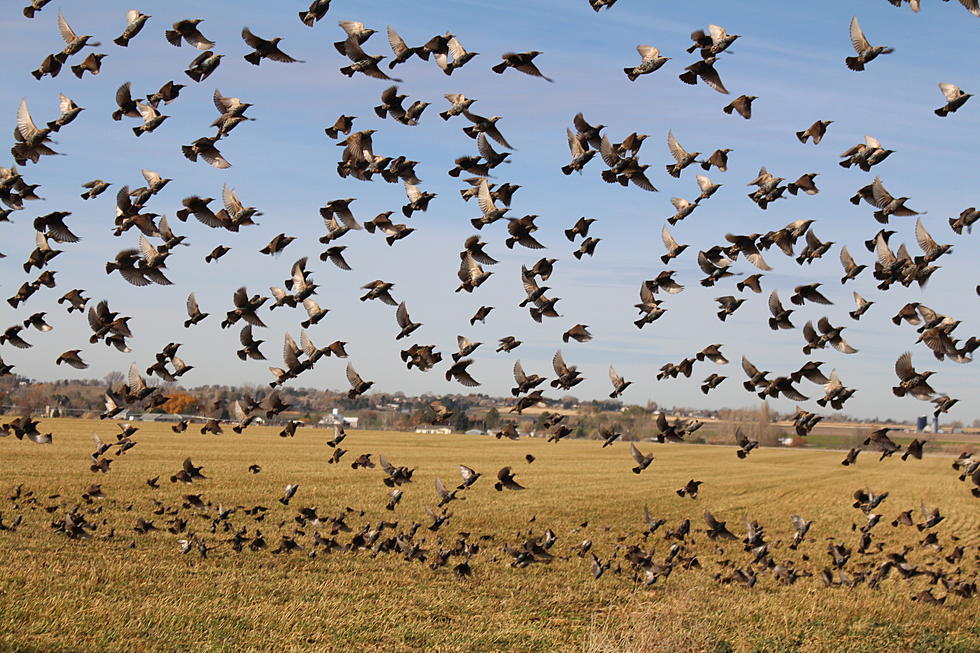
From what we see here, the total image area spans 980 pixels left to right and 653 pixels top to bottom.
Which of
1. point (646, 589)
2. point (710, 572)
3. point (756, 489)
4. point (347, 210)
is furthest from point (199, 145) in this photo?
point (756, 489)

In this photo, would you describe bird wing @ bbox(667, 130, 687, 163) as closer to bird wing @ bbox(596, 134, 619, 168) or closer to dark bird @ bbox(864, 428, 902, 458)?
bird wing @ bbox(596, 134, 619, 168)

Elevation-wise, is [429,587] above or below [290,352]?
below

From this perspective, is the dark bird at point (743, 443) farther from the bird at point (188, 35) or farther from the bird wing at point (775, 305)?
the bird at point (188, 35)

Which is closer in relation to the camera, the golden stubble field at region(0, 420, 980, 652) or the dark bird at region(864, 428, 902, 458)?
the golden stubble field at region(0, 420, 980, 652)

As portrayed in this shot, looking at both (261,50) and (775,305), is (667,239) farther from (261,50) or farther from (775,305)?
(261,50)

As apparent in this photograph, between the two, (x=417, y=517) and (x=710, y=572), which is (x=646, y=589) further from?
(x=417, y=517)

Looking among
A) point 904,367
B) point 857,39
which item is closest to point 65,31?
point 857,39

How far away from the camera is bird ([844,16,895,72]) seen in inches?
547

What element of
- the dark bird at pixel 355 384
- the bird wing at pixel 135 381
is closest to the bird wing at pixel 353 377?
the dark bird at pixel 355 384

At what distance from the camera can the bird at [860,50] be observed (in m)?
13.9

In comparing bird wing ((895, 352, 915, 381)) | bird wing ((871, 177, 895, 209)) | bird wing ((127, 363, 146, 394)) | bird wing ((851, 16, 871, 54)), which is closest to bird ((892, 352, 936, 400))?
bird wing ((895, 352, 915, 381))

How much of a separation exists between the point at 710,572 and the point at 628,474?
39.9 m

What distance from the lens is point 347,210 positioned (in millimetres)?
16062

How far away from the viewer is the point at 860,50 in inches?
552
